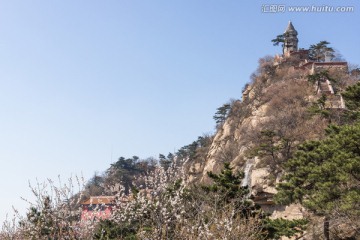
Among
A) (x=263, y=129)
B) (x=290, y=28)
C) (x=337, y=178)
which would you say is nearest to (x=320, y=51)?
(x=290, y=28)

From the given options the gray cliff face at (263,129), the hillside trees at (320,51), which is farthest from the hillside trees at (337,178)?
the hillside trees at (320,51)

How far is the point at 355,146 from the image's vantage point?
15367 millimetres

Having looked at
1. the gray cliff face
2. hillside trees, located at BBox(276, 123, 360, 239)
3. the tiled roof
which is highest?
the tiled roof

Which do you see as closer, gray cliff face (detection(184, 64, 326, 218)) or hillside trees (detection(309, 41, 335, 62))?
gray cliff face (detection(184, 64, 326, 218))

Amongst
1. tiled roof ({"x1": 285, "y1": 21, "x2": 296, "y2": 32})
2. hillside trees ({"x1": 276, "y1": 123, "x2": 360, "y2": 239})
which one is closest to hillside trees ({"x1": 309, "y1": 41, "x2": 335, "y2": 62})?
tiled roof ({"x1": 285, "y1": 21, "x2": 296, "y2": 32})

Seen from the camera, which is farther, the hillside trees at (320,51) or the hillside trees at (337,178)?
the hillside trees at (320,51)

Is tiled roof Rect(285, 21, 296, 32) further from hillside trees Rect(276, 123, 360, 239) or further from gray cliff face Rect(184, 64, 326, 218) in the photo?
hillside trees Rect(276, 123, 360, 239)

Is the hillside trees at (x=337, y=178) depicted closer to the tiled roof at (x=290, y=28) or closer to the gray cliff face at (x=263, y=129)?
the gray cliff face at (x=263, y=129)

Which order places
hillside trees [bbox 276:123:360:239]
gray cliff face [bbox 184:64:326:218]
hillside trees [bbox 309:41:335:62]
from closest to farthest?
1. hillside trees [bbox 276:123:360:239]
2. gray cliff face [bbox 184:64:326:218]
3. hillside trees [bbox 309:41:335:62]

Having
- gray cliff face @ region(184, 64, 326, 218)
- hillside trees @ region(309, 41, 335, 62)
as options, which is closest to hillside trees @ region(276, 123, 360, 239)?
gray cliff face @ region(184, 64, 326, 218)

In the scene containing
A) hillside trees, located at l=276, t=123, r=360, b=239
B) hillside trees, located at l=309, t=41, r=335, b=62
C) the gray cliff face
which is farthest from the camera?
hillside trees, located at l=309, t=41, r=335, b=62

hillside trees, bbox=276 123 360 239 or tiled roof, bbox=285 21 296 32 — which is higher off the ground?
tiled roof, bbox=285 21 296 32

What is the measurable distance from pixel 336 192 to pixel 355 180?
1.10 meters

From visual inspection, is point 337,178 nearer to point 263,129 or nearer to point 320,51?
point 263,129
